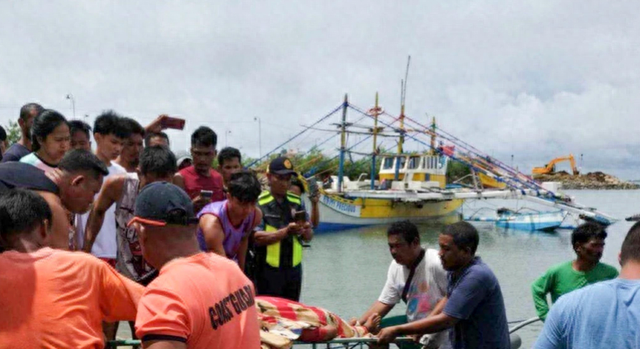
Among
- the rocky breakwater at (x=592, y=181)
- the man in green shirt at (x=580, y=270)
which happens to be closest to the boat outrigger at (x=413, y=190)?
the man in green shirt at (x=580, y=270)

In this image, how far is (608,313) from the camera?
2.74m

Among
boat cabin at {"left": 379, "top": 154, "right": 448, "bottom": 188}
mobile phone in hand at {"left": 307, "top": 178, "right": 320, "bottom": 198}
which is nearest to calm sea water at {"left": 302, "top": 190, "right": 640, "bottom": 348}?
boat cabin at {"left": 379, "top": 154, "right": 448, "bottom": 188}

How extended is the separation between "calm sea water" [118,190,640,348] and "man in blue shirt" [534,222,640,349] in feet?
14.2

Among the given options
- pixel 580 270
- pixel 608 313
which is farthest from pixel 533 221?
pixel 608 313

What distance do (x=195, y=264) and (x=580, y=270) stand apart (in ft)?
14.6

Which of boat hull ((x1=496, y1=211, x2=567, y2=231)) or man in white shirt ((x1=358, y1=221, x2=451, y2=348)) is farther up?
man in white shirt ((x1=358, y1=221, x2=451, y2=348))

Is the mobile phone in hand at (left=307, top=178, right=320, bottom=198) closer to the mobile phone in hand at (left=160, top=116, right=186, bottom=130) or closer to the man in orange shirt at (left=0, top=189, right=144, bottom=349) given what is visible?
the mobile phone in hand at (left=160, top=116, right=186, bottom=130)

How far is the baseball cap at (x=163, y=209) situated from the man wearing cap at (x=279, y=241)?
3.31 meters

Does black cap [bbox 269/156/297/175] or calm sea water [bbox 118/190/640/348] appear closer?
black cap [bbox 269/156/297/175]

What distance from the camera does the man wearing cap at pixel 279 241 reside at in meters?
5.77

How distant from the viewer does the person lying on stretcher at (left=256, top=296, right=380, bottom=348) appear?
153 inches

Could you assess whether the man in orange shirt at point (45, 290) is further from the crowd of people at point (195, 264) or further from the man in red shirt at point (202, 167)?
the man in red shirt at point (202, 167)

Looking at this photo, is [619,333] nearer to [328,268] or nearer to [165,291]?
[165,291]

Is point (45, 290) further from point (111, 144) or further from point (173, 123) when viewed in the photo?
point (173, 123)
